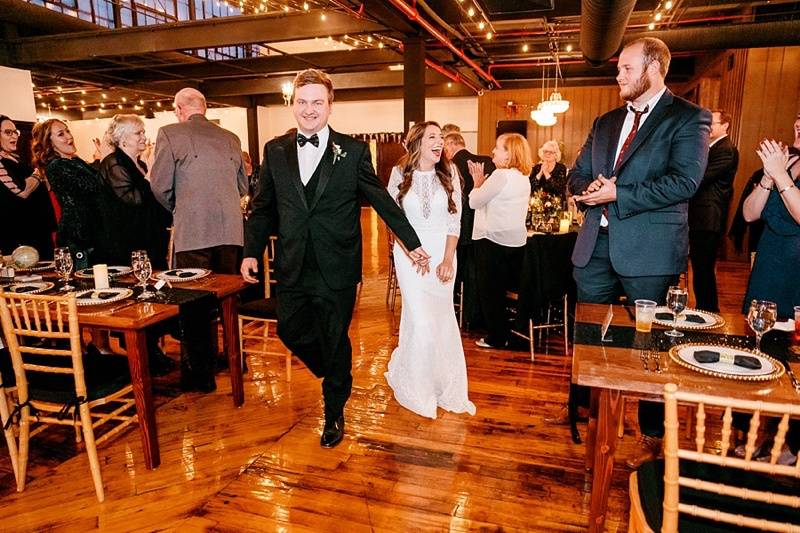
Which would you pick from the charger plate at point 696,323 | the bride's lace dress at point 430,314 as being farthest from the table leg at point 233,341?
the charger plate at point 696,323

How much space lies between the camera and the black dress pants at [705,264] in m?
4.61

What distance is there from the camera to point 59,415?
2.34 metres

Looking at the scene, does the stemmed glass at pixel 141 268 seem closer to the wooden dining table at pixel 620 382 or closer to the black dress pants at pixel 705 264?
the wooden dining table at pixel 620 382

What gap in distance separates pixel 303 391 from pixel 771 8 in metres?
8.78

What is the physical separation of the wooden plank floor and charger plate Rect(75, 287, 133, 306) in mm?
846

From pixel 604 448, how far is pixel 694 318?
754 mm

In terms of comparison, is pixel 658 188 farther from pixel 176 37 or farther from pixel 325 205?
pixel 176 37

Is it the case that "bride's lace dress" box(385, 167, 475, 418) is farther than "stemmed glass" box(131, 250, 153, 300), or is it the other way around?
"bride's lace dress" box(385, 167, 475, 418)

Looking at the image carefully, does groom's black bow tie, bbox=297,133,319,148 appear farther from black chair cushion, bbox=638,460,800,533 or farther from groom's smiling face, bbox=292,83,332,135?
black chair cushion, bbox=638,460,800,533

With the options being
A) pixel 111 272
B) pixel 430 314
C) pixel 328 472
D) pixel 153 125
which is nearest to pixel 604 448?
pixel 328 472

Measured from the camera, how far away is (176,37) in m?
8.73

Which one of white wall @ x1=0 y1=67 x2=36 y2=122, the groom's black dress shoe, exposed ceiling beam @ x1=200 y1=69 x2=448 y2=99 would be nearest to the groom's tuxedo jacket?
the groom's black dress shoe

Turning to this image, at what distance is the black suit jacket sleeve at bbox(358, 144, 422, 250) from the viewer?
102 inches

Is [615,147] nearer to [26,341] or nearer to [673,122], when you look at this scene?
[673,122]
